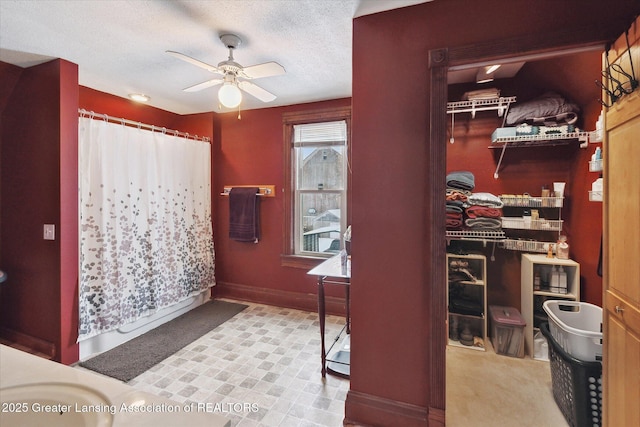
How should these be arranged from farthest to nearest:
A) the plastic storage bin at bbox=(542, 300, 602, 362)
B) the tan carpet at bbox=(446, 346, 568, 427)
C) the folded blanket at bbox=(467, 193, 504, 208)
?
the folded blanket at bbox=(467, 193, 504, 208) → the tan carpet at bbox=(446, 346, 568, 427) → the plastic storage bin at bbox=(542, 300, 602, 362)

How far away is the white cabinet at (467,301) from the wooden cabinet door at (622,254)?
1191 mm

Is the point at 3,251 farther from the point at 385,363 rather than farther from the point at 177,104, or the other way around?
the point at 385,363

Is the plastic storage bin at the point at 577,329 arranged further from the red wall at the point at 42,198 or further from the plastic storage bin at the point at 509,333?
the red wall at the point at 42,198

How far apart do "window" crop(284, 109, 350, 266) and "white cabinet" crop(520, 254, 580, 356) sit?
5.69ft

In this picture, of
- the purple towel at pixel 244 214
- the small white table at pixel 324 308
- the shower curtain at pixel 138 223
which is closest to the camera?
the small white table at pixel 324 308

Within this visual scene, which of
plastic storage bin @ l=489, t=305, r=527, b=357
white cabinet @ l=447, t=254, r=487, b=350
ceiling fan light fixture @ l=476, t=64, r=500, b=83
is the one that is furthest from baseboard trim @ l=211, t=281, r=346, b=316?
ceiling fan light fixture @ l=476, t=64, r=500, b=83

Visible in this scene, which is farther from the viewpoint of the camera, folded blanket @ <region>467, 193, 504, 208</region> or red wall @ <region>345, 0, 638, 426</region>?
folded blanket @ <region>467, 193, 504, 208</region>

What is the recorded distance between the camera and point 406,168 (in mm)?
1622

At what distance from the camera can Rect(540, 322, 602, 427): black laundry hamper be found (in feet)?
5.07

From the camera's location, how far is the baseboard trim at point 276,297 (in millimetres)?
3283

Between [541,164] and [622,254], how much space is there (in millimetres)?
1586

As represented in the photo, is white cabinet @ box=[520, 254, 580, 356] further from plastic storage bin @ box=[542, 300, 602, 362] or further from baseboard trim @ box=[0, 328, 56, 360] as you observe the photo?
baseboard trim @ box=[0, 328, 56, 360]

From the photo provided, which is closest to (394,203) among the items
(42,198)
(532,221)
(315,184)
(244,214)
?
(532,221)

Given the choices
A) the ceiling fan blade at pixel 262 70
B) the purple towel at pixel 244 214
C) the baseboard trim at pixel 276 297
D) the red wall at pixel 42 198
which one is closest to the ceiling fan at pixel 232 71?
the ceiling fan blade at pixel 262 70
